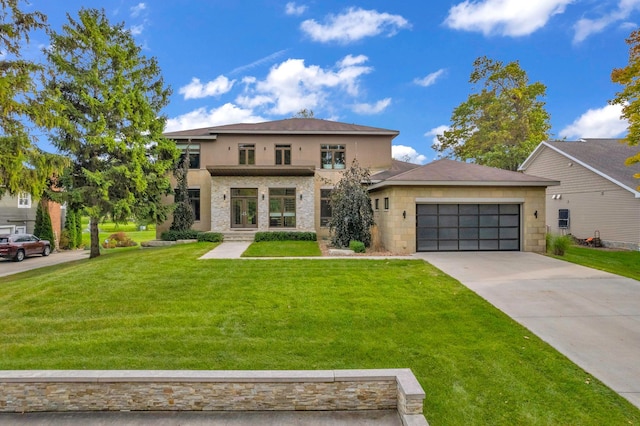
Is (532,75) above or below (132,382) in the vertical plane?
above

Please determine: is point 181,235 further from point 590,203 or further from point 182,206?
point 590,203

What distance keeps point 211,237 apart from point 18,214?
53.9 feet

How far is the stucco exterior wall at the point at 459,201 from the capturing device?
12922mm

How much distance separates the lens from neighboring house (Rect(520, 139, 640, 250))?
52.9ft

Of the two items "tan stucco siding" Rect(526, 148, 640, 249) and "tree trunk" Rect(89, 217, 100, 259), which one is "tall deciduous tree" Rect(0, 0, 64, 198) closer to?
"tree trunk" Rect(89, 217, 100, 259)

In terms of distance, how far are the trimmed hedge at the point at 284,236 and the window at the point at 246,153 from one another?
16.2 ft

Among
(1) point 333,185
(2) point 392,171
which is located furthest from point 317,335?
(2) point 392,171

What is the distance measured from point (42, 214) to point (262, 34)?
63.2ft

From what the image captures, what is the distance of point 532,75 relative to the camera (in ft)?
97.6

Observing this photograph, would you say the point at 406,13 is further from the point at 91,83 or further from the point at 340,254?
the point at 91,83

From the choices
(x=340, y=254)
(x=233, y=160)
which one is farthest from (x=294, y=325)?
(x=233, y=160)

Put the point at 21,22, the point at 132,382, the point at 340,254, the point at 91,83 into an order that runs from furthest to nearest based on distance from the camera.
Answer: the point at 91,83
the point at 340,254
the point at 21,22
the point at 132,382

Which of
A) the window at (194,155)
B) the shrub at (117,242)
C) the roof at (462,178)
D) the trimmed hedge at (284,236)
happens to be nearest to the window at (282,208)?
the trimmed hedge at (284,236)

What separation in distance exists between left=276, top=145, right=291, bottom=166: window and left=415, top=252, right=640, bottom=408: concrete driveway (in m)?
11.1
